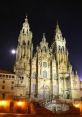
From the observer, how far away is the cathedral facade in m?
61.1

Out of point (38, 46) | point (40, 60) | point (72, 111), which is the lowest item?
point (72, 111)

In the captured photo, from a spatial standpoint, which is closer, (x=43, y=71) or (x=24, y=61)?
(x=24, y=61)

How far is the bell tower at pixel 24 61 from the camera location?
57.4 metres

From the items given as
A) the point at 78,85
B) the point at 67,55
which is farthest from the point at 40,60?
the point at 78,85

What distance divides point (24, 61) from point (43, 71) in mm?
7403

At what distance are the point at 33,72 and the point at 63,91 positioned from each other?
11229 millimetres

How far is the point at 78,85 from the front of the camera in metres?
64.2

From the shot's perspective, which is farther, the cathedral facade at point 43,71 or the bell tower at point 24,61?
the cathedral facade at point 43,71

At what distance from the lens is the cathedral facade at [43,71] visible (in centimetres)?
6113

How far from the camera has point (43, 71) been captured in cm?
6588

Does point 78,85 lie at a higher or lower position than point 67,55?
lower

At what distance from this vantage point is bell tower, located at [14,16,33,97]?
57406 millimetres

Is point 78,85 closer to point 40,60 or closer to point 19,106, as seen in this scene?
point 40,60

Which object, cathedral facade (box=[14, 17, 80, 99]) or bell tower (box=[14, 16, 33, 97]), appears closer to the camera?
bell tower (box=[14, 16, 33, 97])
